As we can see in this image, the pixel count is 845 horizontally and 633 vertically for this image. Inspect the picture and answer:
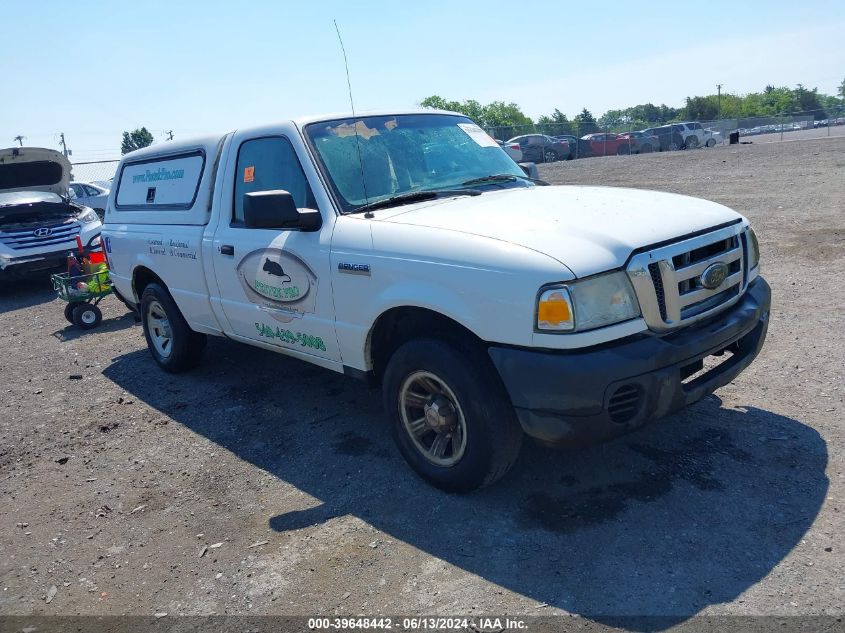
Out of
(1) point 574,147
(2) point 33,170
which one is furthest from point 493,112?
(2) point 33,170

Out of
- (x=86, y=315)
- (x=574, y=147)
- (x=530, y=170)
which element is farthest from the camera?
(x=574, y=147)

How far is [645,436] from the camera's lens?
Answer: 420cm

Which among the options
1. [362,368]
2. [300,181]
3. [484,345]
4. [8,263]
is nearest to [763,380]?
[484,345]

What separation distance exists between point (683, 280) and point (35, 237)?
1114cm

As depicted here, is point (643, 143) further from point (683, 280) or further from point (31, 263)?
point (683, 280)

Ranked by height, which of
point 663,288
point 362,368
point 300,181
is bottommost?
point 362,368

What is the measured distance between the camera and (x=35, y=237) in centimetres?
1145

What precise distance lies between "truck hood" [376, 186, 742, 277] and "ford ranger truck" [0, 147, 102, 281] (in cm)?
941

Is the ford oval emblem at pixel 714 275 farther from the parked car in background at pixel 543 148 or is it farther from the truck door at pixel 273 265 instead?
the parked car in background at pixel 543 148

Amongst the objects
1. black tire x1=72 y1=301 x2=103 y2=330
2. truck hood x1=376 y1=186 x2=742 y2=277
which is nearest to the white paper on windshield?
truck hood x1=376 y1=186 x2=742 y2=277

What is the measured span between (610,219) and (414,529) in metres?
1.84

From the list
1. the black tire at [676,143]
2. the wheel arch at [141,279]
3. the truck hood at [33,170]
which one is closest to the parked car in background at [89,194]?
the truck hood at [33,170]

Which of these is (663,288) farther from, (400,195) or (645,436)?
(400,195)

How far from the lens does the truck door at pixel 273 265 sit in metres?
4.17
